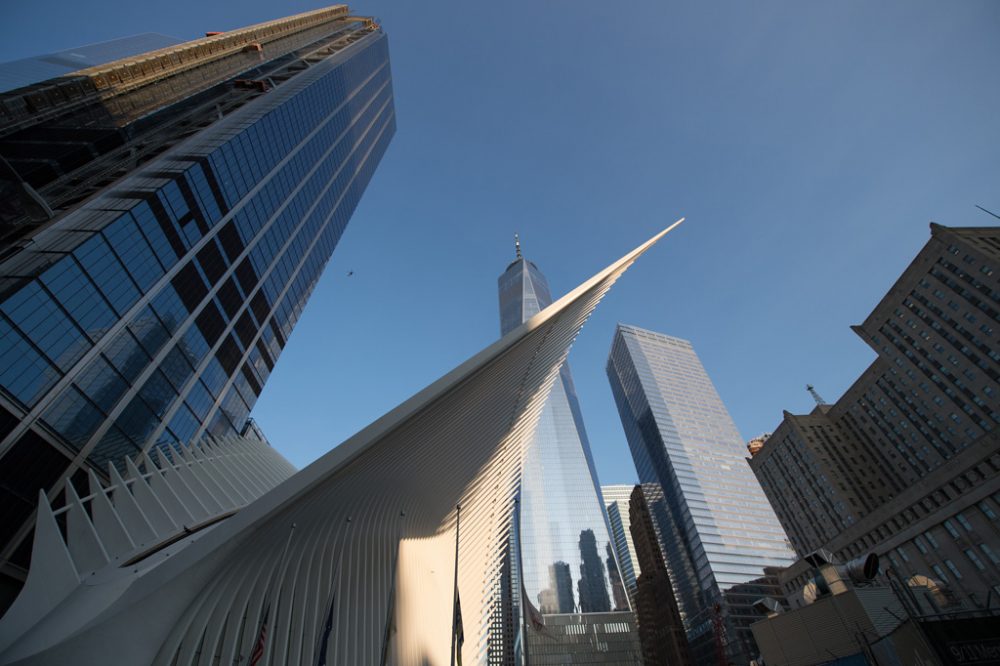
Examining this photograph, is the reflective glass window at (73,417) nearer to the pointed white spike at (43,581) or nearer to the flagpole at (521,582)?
the pointed white spike at (43,581)

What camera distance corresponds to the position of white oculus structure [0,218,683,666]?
Result: 535 inches

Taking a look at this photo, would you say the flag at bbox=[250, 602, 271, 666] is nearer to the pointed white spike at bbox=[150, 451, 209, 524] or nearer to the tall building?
the pointed white spike at bbox=[150, 451, 209, 524]

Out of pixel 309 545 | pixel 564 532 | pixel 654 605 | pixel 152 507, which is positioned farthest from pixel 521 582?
pixel 309 545

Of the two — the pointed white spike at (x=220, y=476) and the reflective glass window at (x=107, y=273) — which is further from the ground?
the reflective glass window at (x=107, y=273)

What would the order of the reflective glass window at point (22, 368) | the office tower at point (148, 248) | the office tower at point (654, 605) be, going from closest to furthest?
1. the reflective glass window at point (22, 368)
2. the office tower at point (148, 248)
3. the office tower at point (654, 605)

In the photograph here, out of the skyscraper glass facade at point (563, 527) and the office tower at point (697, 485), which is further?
the skyscraper glass facade at point (563, 527)

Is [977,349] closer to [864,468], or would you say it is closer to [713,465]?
[864,468]

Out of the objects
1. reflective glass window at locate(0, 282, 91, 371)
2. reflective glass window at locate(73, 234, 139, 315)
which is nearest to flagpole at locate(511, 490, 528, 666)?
reflective glass window at locate(73, 234, 139, 315)

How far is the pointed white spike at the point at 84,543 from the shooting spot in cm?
1677

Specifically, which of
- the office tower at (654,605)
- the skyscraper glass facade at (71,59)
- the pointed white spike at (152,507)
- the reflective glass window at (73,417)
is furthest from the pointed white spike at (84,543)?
the office tower at (654,605)

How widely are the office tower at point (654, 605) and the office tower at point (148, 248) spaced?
90098mm

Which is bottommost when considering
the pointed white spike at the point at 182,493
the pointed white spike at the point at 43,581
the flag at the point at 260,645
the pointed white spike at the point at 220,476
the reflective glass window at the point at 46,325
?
the flag at the point at 260,645

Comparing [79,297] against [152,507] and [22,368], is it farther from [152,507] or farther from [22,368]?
[152,507]

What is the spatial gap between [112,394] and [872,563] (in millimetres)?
52116
